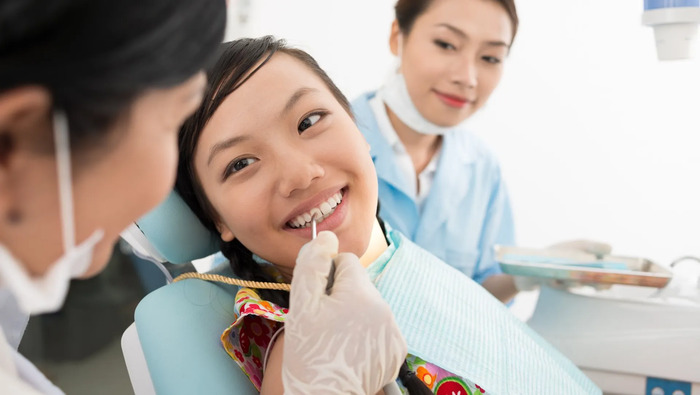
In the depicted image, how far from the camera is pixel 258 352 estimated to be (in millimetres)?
1072

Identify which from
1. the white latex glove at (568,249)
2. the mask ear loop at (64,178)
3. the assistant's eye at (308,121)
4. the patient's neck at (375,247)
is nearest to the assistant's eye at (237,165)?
the assistant's eye at (308,121)

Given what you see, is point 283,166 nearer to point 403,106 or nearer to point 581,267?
point 581,267

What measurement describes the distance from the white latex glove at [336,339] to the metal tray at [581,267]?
82 cm

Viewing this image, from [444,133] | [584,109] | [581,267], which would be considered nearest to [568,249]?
[581,267]

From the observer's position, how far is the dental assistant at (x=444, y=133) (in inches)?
74.2

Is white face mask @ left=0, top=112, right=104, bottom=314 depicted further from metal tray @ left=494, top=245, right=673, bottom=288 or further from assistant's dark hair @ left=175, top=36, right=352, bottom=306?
metal tray @ left=494, top=245, right=673, bottom=288

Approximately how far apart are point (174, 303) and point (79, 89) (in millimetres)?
661

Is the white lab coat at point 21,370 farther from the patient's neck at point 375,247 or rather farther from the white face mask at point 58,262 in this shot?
the patient's neck at point 375,247

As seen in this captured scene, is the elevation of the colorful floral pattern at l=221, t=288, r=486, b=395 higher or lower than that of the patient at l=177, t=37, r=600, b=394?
lower

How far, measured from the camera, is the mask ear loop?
463 mm

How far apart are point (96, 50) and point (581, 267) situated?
4.38ft

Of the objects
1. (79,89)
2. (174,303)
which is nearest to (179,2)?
(79,89)

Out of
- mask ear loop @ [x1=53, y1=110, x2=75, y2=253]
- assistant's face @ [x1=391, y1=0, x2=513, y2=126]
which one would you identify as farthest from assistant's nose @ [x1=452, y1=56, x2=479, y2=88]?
mask ear loop @ [x1=53, y1=110, x2=75, y2=253]

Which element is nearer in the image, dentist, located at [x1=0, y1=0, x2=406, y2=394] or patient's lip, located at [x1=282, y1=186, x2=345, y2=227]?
dentist, located at [x1=0, y1=0, x2=406, y2=394]
